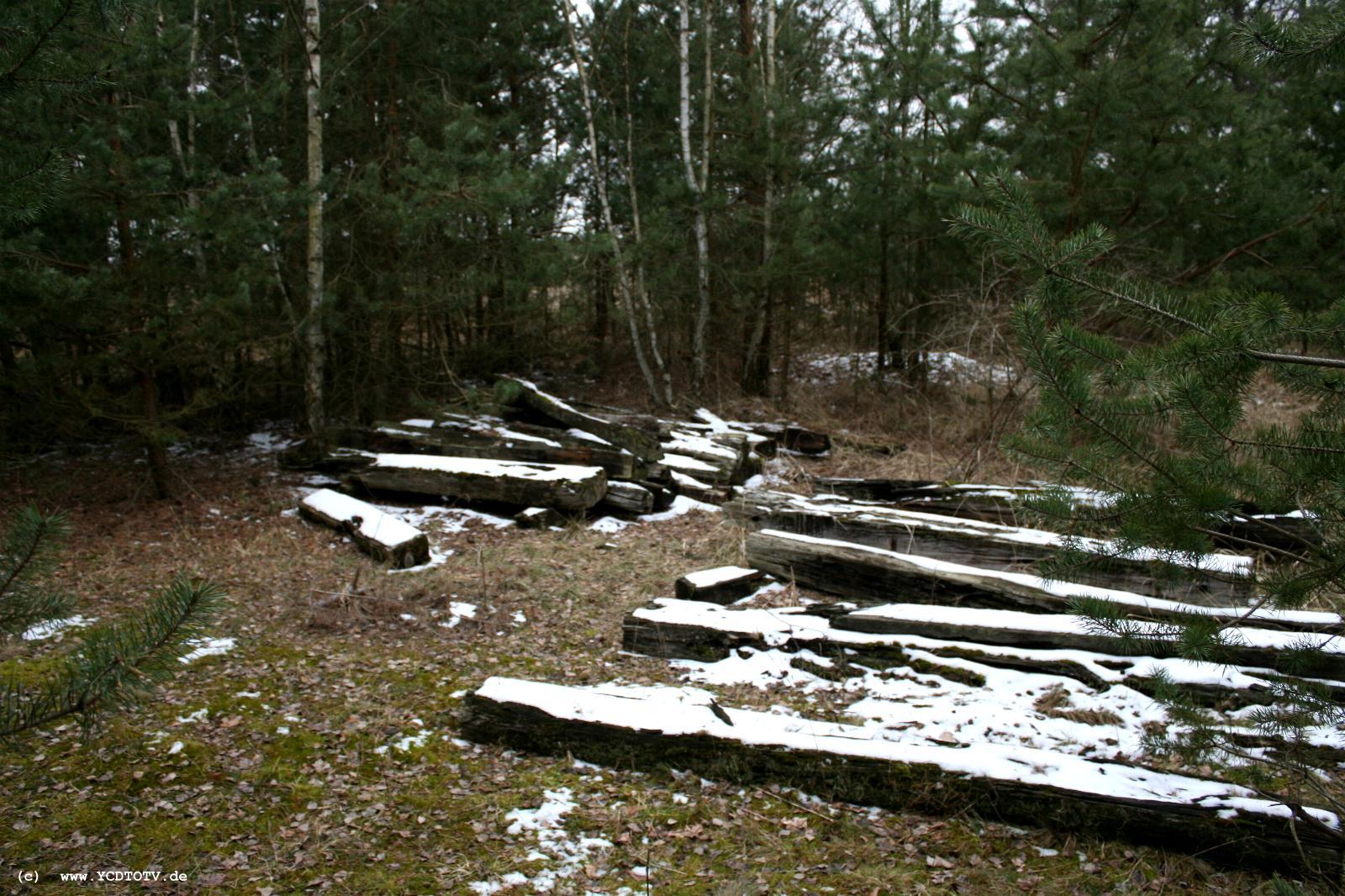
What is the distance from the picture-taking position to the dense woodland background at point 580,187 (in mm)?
7555

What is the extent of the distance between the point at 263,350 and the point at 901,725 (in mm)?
10686

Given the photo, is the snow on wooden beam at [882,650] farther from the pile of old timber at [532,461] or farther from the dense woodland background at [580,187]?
the dense woodland background at [580,187]

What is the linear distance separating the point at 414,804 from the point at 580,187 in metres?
14.7

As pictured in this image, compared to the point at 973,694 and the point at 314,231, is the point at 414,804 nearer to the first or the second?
the point at 973,694

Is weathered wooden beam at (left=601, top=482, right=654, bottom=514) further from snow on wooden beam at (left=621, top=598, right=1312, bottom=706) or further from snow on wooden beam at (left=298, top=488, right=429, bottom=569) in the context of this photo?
snow on wooden beam at (left=621, top=598, right=1312, bottom=706)

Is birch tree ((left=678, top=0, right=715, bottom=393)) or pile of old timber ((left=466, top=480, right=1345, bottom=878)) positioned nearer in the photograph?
pile of old timber ((left=466, top=480, right=1345, bottom=878))

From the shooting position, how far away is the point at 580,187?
16.5 metres

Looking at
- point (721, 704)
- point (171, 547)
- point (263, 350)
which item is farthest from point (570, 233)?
point (721, 704)

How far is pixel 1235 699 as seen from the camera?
12.7ft

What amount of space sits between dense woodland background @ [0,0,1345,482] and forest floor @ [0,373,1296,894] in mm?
3586

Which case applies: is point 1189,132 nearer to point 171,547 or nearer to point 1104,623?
point 1104,623

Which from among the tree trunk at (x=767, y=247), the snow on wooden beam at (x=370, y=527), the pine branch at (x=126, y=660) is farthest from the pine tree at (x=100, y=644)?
the tree trunk at (x=767, y=247)

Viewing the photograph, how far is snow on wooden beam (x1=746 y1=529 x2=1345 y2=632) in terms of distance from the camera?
4.40 m

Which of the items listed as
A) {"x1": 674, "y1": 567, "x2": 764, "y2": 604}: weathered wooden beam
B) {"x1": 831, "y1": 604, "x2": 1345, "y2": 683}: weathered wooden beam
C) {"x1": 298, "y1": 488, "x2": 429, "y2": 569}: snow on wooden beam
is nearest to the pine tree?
{"x1": 831, "y1": 604, "x2": 1345, "y2": 683}: weathered wooden beam
